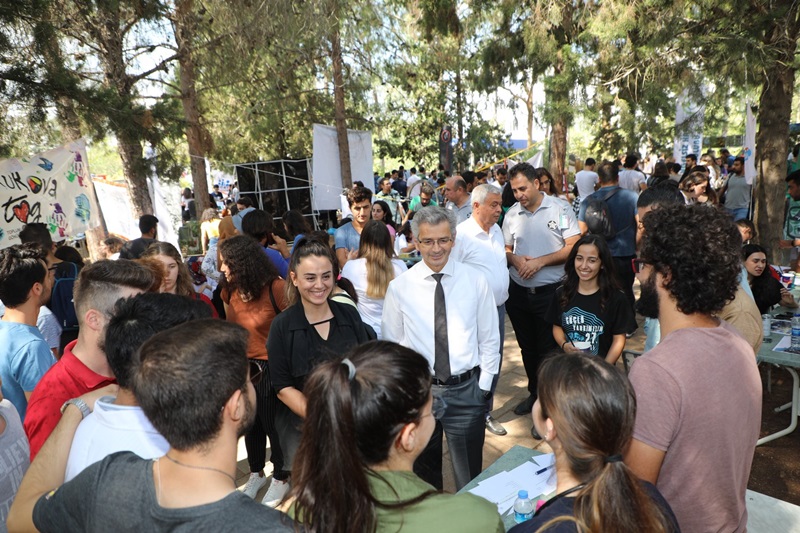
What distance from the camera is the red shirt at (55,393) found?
1.83 metres

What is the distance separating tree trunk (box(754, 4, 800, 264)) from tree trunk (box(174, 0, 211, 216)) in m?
7.22

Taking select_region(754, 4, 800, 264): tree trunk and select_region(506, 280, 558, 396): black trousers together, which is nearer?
select_region(506, 280, 558, 396): black trousers

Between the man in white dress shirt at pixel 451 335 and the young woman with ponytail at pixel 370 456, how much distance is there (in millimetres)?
1397

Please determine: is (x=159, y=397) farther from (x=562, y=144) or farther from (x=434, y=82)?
(x=434, y=82)

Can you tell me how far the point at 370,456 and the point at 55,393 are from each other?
135 cm

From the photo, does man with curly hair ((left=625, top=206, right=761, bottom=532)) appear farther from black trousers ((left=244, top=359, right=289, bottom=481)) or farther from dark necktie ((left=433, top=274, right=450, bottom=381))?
black trousers ((left=244, top=359, right=289, bottom=481))

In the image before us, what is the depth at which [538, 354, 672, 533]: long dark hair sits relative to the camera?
1.15 meters

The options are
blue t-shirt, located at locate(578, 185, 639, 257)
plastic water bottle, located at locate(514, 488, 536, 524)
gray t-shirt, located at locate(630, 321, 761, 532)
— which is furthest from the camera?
blue t-shirt, located at locate(578, 185, 639, 257)

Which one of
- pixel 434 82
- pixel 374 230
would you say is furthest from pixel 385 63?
pixel 374 230

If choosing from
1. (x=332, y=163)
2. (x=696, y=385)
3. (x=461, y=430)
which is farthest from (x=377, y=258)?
(x=332, y=163)

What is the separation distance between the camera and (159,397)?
1229mm

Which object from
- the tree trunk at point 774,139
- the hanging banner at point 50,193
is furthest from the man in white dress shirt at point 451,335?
the tree trunk at point 774,139

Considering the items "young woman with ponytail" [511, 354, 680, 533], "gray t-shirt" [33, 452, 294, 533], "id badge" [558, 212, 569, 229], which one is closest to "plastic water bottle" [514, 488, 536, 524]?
"young woman with ponytail" [511, 354, 680, 533]

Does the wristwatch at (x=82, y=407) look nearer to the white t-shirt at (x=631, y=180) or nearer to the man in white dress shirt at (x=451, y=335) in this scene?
the man in white dress shirt at (x=451, y=335)
